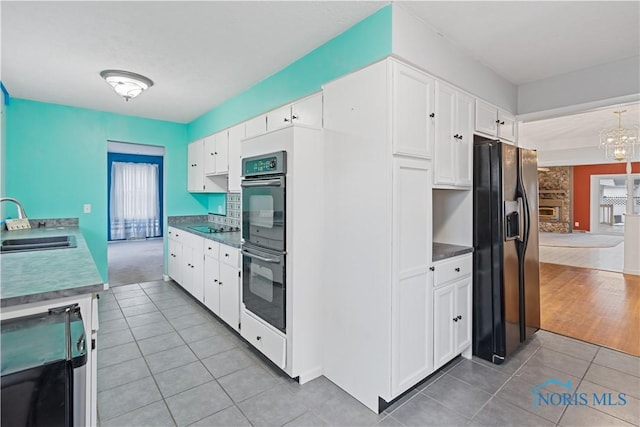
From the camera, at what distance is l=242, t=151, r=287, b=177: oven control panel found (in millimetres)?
2211

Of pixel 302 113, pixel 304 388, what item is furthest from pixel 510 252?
pixel 302 113

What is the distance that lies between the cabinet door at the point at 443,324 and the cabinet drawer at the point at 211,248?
7.03ft

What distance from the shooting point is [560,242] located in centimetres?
868

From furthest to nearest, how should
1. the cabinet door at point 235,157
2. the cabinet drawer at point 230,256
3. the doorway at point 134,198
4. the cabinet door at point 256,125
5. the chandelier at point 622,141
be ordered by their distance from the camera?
1. the doorway at point 134,198
2. the chandelier at point 622,141
3. the cabinet door at point 235,157
4. the cabinet door at point 256,125
5. the cabinet drawer at point 230,256

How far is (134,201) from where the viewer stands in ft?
29.5

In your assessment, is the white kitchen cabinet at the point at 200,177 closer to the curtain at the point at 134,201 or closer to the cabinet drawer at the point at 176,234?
the cabinet drawer at the point at 176,234

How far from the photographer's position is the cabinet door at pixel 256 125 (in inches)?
122

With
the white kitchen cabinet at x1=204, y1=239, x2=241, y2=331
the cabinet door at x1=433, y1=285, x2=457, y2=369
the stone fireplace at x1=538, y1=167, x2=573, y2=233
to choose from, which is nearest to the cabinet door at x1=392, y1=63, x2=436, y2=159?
the cabinet door at x1=433, y1=285, x2=457, y2=369

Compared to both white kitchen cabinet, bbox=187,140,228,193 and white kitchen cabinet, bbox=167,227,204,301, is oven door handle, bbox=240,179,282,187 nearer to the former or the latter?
white kitchen cabinet, bbox=167,227,204,301

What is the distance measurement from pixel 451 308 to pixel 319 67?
2.08m

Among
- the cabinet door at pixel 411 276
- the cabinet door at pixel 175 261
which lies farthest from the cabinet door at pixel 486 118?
the cabinet door at pixel 175 261

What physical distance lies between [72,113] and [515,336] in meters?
5.57

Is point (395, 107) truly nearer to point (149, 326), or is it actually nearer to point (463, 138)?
point (463, 138)

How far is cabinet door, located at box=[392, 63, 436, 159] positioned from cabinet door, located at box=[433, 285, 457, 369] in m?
1.01
